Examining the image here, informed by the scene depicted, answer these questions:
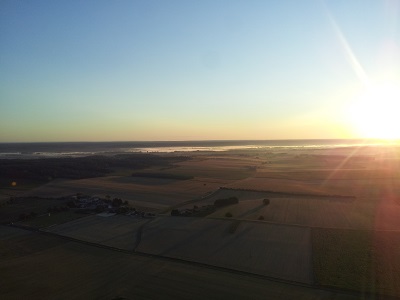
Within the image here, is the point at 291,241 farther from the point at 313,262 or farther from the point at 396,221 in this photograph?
the point at 396,221

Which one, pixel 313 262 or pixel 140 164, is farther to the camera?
pixel 140 164

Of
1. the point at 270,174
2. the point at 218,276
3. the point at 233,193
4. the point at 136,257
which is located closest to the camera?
the point at 218,276

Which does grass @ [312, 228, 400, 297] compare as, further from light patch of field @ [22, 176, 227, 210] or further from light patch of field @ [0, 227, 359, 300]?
light patch of field @ [22, 176, 227, 210]

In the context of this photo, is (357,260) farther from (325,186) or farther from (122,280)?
(325,186)

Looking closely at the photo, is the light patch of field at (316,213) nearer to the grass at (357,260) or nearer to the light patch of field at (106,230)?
the grass at (357,260)

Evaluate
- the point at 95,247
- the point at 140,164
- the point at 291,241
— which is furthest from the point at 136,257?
the point at 140,164

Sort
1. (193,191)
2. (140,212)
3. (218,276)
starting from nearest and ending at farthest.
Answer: (218,276), (140,212), (193,191)

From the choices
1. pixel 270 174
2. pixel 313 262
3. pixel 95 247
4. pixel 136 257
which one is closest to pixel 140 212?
pixel 95 247

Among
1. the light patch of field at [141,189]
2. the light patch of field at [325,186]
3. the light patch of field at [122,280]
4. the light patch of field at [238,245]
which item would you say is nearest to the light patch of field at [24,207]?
the light patch of field at [141,189]
